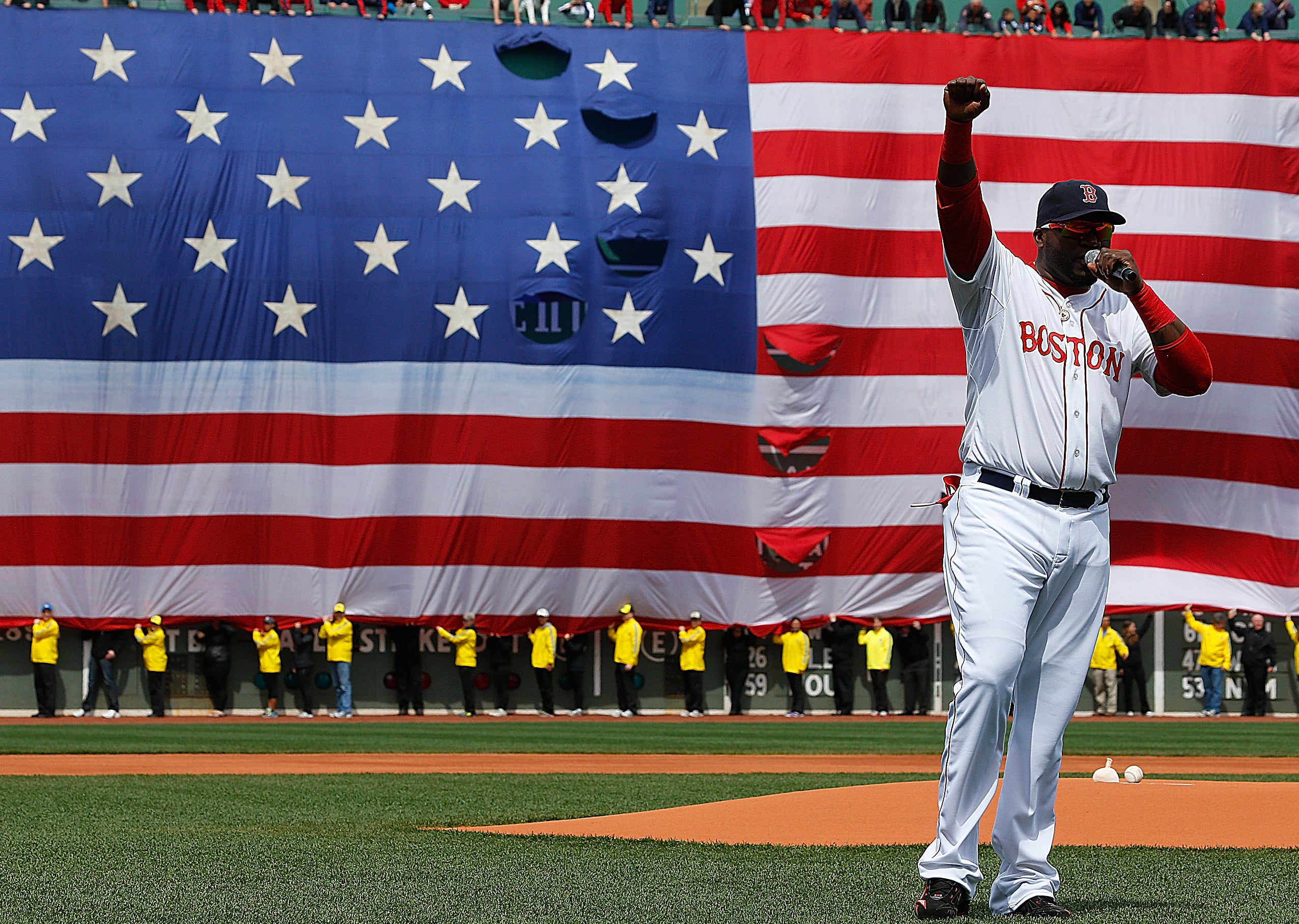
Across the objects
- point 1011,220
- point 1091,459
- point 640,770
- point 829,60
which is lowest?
point 640,770

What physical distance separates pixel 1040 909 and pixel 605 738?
14.9 metres

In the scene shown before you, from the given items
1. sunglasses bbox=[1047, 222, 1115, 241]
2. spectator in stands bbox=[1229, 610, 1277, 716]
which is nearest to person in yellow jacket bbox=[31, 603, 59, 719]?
spectator in stands bbox=[1229, 610, 1277, 716]

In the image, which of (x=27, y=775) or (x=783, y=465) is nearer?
(x=27, y=775)

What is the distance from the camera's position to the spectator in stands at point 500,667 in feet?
81.5

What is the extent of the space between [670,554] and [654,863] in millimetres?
18897

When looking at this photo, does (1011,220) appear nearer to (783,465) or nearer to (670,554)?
(783,465)

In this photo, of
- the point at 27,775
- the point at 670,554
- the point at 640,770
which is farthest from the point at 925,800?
the point at 670,554

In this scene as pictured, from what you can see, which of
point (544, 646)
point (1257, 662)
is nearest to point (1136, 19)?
point (1257, 662)

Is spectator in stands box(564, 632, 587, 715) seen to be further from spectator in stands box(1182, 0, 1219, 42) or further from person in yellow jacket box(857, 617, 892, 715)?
spectator in stands box(1182, 0, 1219, 42)

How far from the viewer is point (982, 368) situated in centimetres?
480

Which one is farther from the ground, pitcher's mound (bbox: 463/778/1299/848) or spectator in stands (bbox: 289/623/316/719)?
pitcher's mound (bbox: 463/778/1299/848)

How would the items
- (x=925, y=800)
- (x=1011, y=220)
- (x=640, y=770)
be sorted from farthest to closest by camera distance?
(x=1011, y=220) < (x=640, y=770) < (x=925, y=800)

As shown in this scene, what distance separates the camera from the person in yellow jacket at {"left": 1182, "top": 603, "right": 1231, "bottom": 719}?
24.8 m

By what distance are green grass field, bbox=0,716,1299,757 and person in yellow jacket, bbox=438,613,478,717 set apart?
1153 millimetres
